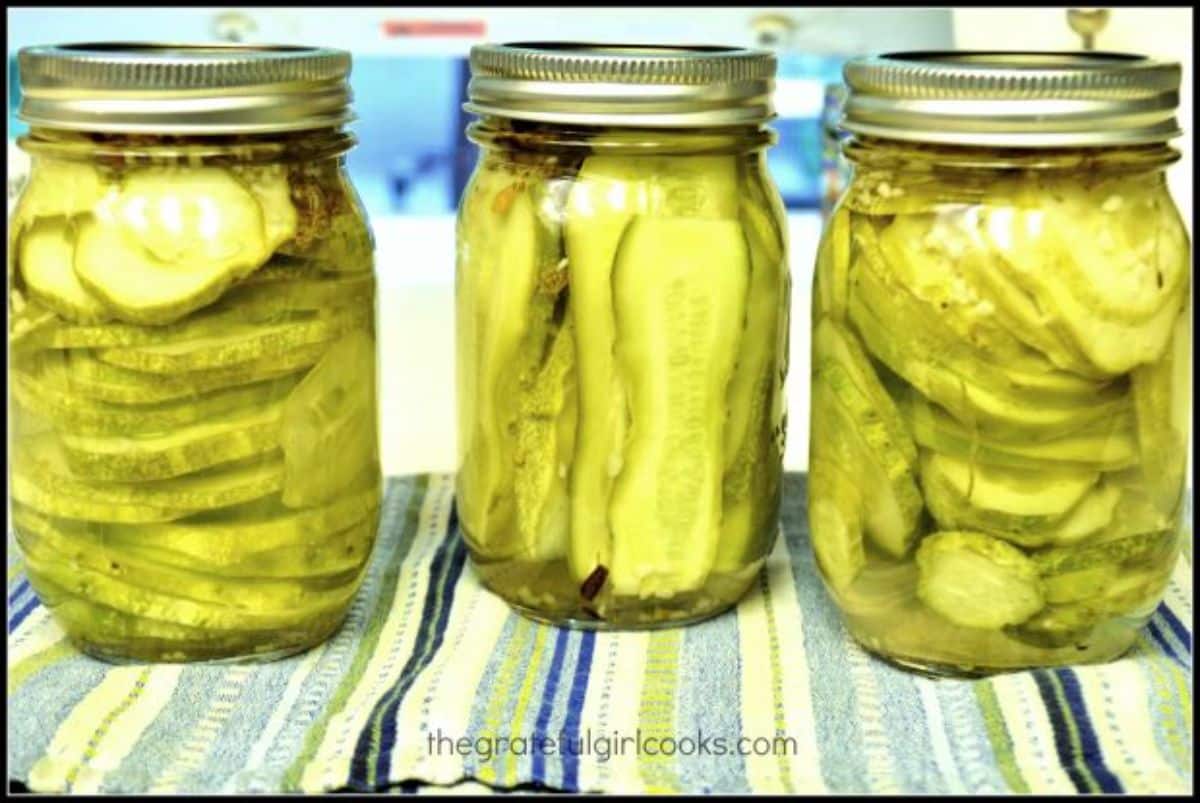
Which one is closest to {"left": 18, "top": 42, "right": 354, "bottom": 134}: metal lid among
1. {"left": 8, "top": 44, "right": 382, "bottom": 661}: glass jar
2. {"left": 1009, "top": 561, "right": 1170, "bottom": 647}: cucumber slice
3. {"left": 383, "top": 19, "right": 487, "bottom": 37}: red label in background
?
{"left": 8, "top": 44, "right": 382, "bottom": 661}: glass jar

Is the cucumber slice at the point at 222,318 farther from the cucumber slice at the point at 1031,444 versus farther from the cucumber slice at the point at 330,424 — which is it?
the cucumber slice at the point at 1031,444

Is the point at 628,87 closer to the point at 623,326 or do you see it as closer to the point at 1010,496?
the point at 623,326

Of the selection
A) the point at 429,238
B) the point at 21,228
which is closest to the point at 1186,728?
the point at 21,228

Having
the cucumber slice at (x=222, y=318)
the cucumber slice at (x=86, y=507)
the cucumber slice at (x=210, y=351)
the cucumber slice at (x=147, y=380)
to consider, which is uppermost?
the cucumber slice at (x=222, y=318)

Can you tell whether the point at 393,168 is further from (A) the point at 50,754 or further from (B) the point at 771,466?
(A) the point at 50,754

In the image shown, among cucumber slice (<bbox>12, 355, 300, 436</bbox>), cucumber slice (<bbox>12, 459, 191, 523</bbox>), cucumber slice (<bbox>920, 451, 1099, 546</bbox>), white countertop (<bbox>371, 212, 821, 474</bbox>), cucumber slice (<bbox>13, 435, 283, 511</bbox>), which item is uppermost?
cucumber slice (<bbox>12, 355, 300, 436</bbox>)

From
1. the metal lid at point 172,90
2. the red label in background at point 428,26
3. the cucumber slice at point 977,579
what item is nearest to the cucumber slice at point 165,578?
the metal lid at point 172,90

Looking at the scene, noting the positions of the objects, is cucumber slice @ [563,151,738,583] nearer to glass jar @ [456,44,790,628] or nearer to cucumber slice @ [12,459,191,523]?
glass jar @ [456,44,790,628]
